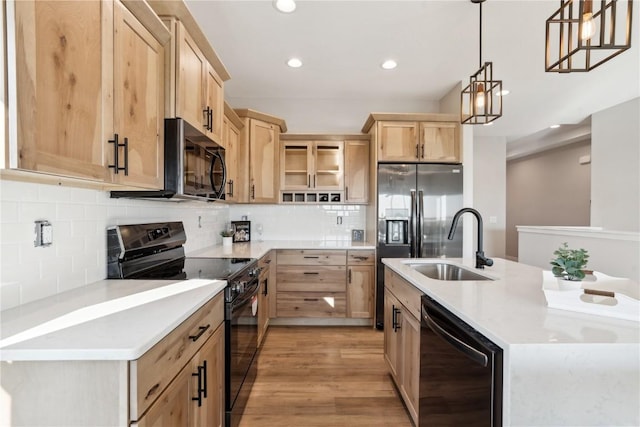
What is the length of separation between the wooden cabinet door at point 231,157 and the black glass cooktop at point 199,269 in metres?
0.86

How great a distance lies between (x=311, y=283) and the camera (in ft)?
11.1

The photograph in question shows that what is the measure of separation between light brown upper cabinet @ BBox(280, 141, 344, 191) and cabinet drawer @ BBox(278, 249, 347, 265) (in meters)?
0.84

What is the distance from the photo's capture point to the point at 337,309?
11.1 ft

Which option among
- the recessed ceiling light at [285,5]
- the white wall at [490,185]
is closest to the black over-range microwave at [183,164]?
the recessed ceiling light at [285,5]

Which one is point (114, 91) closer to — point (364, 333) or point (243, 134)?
point (243, 134)

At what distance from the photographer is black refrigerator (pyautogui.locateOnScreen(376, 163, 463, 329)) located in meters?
3.30

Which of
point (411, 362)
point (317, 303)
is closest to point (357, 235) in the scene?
point (317, 303)

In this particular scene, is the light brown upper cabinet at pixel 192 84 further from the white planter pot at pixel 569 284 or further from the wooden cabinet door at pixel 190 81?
the white planter pot at pixel 569 284

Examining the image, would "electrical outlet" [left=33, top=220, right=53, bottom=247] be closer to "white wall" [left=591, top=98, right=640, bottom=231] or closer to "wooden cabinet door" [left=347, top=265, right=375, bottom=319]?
"wooden cabinet door" [left=347, top=265, right=375, bottom=319]

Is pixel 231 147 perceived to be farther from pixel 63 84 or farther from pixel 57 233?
pixel 63 84

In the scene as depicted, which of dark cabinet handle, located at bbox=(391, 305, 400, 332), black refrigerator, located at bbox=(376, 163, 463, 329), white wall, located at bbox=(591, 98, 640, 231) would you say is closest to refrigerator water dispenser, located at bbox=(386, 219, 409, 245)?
black refrigerator, located at bbox=(376, 163, 463, 329)

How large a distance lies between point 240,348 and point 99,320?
3.31 feet

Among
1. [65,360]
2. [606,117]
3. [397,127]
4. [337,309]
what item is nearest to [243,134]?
[397,127]

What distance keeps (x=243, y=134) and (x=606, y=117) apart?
17.5 ft
